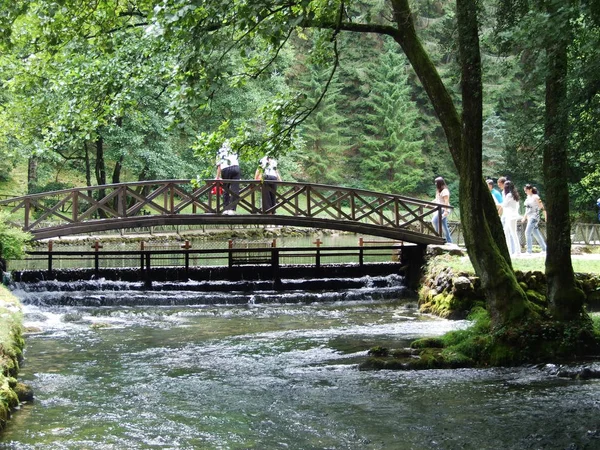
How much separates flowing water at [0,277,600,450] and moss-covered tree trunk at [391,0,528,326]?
1.26 metres

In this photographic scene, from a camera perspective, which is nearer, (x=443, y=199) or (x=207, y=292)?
(x=207, y=292)

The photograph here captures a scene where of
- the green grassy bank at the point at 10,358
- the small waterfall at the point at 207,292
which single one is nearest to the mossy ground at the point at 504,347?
the green grassy bank at the point at 10,358

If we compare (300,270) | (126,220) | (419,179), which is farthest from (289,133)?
(419,179)

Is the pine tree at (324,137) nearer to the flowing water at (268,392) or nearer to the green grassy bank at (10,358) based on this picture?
the flowing water at (268,392)

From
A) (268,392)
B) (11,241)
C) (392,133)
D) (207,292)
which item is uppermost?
(392,133)

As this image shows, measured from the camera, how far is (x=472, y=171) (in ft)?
40.6

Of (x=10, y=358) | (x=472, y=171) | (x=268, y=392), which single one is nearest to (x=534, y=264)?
(x=472, y=171)

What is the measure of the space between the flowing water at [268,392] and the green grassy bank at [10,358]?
0.63 ft

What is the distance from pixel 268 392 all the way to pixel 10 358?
3515 millimetres

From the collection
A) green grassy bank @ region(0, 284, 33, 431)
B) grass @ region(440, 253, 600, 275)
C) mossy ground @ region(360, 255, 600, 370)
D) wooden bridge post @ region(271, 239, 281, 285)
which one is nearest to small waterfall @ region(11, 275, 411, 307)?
wooden bridge post @ region(271, 239, 281, 285)

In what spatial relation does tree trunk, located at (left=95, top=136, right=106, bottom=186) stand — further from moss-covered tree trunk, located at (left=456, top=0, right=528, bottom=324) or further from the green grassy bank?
moss-covered tree trunk, located at (left=456, top=0, right=528, bottom=324)

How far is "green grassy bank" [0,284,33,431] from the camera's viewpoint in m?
9.06

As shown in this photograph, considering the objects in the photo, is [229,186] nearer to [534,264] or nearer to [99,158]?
[534,264]

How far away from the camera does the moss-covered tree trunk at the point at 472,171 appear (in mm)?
12164
